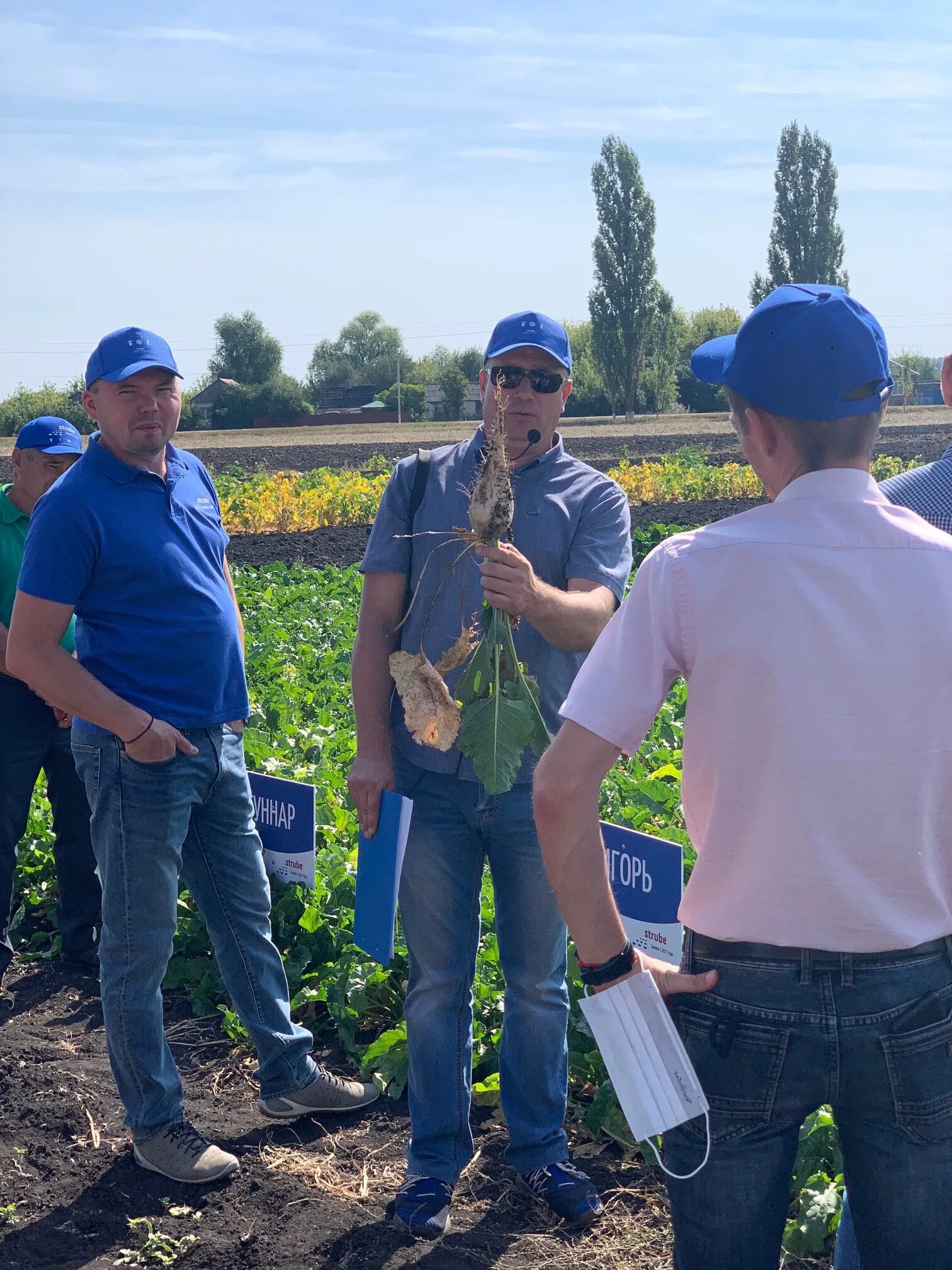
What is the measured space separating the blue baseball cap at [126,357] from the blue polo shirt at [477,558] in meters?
0.74

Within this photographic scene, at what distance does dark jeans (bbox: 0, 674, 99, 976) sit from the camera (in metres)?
4.96

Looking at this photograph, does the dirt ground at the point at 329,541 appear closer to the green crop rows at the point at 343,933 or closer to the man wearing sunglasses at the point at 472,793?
the green crop rows at the point at 343,933

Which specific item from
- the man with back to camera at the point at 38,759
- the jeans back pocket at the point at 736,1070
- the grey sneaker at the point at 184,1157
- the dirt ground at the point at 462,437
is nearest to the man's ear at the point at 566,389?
the jeans back pocket at the point at 736,1070

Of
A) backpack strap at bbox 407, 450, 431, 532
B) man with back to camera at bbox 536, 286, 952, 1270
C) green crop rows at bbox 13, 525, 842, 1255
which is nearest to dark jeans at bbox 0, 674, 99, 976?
green crop rows at bbox 13, 525, 842, 1255

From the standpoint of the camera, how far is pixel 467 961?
10.6 ft

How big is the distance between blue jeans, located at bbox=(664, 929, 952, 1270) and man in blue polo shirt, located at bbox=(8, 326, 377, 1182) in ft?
6.42

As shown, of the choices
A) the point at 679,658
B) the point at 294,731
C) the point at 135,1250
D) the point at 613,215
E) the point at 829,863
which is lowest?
the point at 135,1250

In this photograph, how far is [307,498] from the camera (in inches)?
803

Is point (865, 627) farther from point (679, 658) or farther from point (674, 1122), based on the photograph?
point (674, 1122)

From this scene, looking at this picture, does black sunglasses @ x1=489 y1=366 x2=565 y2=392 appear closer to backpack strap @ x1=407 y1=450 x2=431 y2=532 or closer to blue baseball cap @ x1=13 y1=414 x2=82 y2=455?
backpack strap @ x1=407 y1=450 x2=431 y2=532

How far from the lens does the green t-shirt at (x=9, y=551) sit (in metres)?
4.97

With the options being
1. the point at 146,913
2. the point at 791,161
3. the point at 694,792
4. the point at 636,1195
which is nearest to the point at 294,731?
the point at 146,913

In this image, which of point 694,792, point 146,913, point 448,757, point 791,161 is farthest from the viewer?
point 791,161

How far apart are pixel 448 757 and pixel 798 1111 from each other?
59.3 inches
